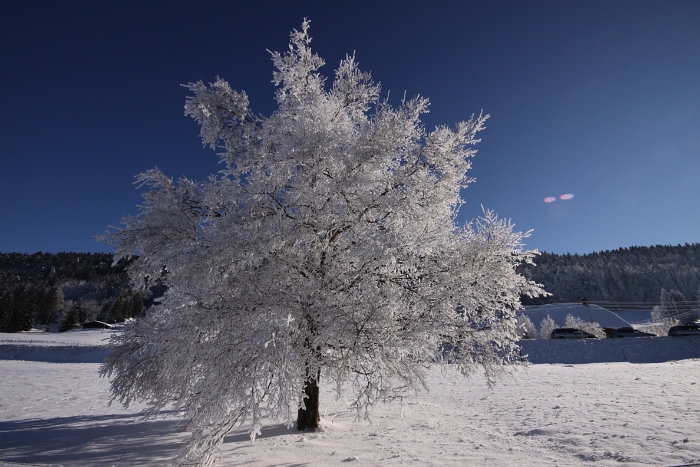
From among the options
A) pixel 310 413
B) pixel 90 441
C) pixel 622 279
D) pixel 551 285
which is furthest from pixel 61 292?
pixel 622 279

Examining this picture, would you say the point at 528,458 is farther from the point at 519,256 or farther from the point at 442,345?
the point at 519,256

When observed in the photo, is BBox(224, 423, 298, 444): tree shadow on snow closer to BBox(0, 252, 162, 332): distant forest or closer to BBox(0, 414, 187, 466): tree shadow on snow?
BBox(0, 414, 187, 466): tree shadow on snow

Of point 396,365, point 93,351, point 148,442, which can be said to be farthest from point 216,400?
point 93,351

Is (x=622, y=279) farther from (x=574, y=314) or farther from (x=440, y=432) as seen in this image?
(x=440, y=432)

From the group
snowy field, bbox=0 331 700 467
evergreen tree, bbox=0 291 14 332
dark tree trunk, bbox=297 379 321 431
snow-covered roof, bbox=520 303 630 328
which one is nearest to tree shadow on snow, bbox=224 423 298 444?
snowy field, bbox=0 331 700 467

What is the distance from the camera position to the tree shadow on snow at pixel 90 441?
5.56 m

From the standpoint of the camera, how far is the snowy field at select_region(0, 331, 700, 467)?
5179 millimetres

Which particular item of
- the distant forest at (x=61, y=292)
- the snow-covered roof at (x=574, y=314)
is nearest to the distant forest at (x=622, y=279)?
the snow-covered roof at (x=574, y=314)

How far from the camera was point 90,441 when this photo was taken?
21.9 feet

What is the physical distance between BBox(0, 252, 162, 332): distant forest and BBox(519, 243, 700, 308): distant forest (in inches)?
4090

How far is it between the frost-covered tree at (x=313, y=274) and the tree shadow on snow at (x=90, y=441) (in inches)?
36.0

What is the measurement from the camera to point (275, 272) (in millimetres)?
5664

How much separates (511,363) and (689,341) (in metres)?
32.5

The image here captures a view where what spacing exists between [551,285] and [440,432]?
100055mm
